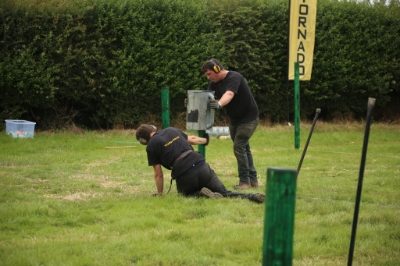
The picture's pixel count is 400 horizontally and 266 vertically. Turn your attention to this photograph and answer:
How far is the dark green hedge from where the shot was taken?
17.5 meters

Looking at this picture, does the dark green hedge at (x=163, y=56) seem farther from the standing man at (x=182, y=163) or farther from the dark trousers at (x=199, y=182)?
the dark trousers at (x=199, y=182)

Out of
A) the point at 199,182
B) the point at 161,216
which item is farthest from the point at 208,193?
the point at 161,216

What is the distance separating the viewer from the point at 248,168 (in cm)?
1035

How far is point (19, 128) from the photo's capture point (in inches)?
655

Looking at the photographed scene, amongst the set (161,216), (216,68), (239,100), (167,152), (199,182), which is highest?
(216,68)

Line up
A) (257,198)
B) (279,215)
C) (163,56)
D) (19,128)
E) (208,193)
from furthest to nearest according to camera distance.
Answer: (163,56) → (19,128) → (208,193) → (257,198) → (279,215)

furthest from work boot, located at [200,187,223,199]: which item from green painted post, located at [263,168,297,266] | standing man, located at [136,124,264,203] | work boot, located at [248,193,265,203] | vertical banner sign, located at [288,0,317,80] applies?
vertical banner sign, located at [288,0,317,80]

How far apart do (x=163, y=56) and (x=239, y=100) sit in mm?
8801

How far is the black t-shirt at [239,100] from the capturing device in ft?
33.4

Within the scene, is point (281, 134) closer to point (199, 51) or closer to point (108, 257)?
point (199, 51)

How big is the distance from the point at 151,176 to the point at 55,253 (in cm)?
568

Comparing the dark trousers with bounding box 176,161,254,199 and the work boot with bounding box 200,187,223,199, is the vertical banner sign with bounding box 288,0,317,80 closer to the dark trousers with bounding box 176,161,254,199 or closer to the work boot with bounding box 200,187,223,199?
the dark trousers with bounding box 176,161,254,199

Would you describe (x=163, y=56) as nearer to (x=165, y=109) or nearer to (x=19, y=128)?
(x=19, y=128)

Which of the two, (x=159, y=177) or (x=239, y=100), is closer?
(x=159, y=177)
